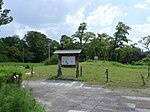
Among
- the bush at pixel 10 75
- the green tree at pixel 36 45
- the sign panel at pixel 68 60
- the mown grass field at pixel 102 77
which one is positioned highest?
the green tree at pixel 36 45

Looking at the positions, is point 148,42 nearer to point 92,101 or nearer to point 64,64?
point 64,64

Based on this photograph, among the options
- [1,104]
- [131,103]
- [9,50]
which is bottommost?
[131,103]

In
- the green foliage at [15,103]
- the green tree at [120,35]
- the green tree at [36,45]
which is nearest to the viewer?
the green foliage at [15,103]

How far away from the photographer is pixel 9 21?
79.3 ft

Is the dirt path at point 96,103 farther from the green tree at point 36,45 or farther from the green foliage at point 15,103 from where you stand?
the green tree at point 36,45

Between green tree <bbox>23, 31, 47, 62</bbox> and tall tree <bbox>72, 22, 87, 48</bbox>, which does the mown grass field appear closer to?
tall tree <bbox>72, 22, 87, 48</bbox>

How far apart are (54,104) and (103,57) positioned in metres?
32.2

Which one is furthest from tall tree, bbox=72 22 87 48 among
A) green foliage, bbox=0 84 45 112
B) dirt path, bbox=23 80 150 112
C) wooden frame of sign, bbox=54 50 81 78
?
green foliage, bbox=0 84 45 112

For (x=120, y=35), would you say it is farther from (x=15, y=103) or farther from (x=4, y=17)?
(x=15, y=103)

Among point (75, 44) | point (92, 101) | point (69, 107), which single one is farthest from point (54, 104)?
A: point (75, 44)

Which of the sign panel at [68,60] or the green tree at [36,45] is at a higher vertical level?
the green tree at [36,45]

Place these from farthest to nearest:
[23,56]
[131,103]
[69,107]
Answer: [23,56]
[131,103]
[69,107]

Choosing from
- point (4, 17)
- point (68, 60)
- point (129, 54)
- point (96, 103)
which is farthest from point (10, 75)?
point (129, 54)

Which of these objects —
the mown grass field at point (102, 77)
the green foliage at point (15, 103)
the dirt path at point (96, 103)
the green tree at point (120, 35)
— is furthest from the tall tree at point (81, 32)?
the green foliage at point (15, 103)
